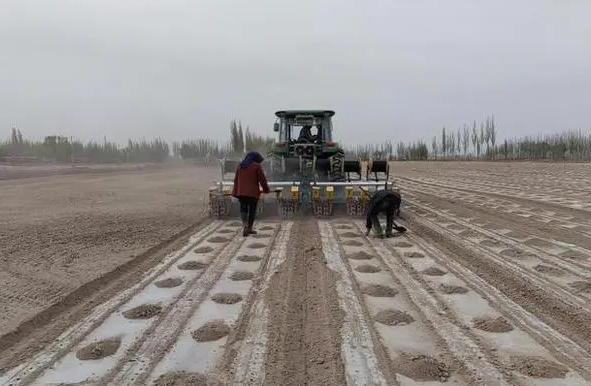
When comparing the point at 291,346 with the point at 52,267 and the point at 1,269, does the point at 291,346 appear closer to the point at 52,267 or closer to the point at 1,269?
the point at 52,267

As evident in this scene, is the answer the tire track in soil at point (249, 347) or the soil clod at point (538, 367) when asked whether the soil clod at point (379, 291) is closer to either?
the tire track in soil at point (249, 347)

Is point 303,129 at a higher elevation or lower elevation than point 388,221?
higher

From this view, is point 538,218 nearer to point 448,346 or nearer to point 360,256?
point 360,256

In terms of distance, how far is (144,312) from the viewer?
4.93 metres

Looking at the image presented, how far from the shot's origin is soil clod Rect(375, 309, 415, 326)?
462cm

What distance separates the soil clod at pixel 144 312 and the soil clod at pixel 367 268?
8.69ft

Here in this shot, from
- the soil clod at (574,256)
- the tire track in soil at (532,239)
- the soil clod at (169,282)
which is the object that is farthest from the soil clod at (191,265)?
the soil clod at (574,256)

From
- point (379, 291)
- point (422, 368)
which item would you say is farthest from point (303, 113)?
point (422, 368)

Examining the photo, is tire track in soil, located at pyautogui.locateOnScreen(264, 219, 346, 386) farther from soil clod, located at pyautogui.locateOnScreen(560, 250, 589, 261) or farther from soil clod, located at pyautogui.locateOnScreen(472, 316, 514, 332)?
soil clod, located at pyautogui.locateOnScreen(560, 250, 589, 261)

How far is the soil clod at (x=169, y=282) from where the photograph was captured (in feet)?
19.3

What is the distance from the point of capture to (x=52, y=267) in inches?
263

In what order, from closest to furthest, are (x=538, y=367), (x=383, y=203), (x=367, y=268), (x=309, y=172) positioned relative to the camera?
(x=538, y=367) → (x=367, y=268) → (x=383, y=203) → (x=309, y=172)

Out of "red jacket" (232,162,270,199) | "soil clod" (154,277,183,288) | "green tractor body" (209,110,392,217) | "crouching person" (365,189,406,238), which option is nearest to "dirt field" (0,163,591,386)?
"soil clod" (154,277,183,288)

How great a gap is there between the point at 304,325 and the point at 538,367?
191cm
